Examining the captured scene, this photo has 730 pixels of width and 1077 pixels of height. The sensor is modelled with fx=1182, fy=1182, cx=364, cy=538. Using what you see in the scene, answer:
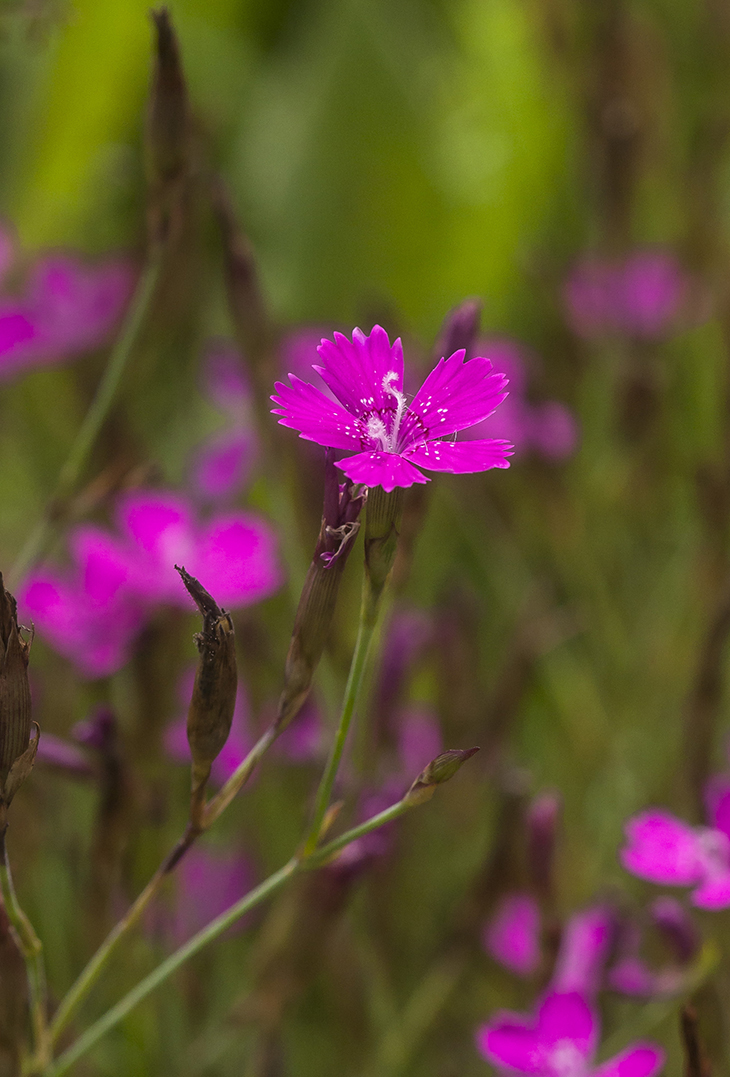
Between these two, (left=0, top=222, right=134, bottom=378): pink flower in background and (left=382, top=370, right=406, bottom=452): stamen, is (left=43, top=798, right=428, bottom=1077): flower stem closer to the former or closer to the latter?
(left=382, top=370, right=406, bottom=452): stamen

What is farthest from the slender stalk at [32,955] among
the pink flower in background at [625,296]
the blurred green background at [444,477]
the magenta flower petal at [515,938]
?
the pink flower in background at [625,296]

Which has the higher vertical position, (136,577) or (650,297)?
(650,297)

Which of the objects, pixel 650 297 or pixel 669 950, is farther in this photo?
pixel 650 297

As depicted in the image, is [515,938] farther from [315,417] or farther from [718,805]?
[315,417]

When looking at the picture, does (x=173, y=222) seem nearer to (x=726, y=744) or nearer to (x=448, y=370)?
(x=448, y=370)

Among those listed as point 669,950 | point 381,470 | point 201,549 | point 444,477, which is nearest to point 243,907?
point 381,470

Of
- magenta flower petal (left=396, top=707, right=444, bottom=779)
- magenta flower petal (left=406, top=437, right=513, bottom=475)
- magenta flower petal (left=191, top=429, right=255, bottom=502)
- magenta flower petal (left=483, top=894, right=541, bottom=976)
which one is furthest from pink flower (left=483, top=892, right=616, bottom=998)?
magenta flower petal (left=191, top=429, right=255, bottom=502)
